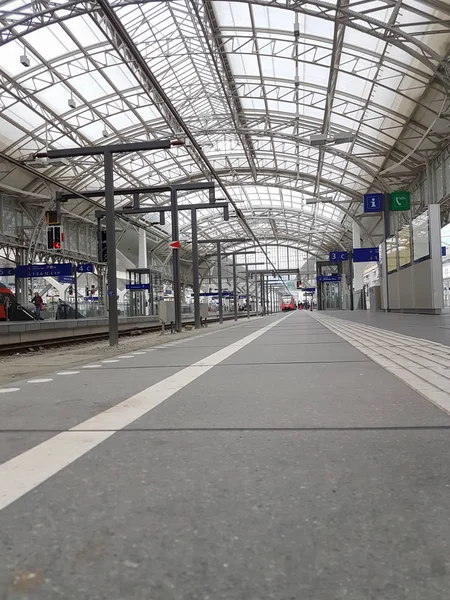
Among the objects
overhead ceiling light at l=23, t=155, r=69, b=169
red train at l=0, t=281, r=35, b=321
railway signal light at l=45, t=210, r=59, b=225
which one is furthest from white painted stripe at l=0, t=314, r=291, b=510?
overhead ceiling light at l=23, t=155, r=69, b=169

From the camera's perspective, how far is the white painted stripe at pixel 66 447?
1847 mm

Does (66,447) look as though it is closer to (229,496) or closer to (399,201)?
(229,496)

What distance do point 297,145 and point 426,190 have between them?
9.98 m

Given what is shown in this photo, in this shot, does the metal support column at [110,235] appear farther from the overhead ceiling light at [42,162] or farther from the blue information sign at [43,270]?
the blue information sign at [43,270]

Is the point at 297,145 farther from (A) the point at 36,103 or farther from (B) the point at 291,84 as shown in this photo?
(A) the point at 36,103

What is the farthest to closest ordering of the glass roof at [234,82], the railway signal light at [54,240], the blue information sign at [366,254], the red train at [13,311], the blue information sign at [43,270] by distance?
the blue information sign at [366,254], the blue information sign at [43,270], the railway signal light at [54,240], the red train at [13,311], the glass roof at [234,82]

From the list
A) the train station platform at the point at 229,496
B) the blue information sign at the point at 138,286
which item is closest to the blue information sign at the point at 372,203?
the blue information sign at the point at 138,286

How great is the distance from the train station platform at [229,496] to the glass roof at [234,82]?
13.2m

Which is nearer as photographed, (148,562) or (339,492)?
(148,562)

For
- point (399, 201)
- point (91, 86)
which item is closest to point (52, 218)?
point (91, 86)

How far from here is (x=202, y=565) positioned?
120 centimetres

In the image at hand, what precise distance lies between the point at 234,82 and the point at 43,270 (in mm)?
15336

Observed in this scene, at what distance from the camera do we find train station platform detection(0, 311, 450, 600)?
114 centimetres

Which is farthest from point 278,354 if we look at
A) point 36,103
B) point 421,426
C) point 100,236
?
point 36,103
